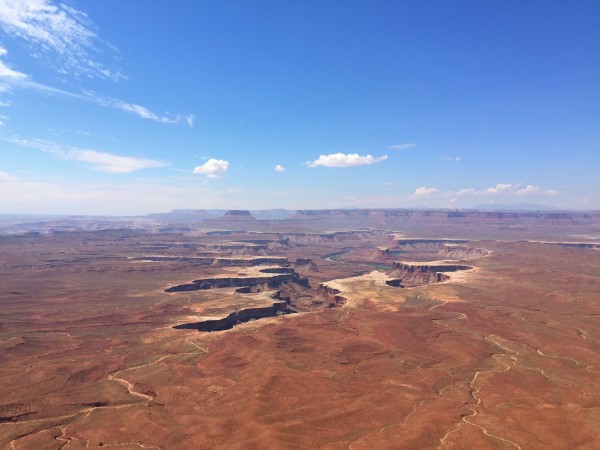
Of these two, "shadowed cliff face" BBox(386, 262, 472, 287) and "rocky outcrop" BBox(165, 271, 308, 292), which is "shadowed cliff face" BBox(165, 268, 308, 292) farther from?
"shadowed cliff face" BBox(386, 262, 472, 287)

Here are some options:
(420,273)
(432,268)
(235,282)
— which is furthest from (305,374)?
(432,268)

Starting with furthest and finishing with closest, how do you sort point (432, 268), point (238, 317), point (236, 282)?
point (432, 268), point (236, 282), point (238, 317)

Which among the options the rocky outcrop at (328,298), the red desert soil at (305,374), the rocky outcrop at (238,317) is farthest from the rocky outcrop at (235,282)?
the rocky outcrop at (238,317)

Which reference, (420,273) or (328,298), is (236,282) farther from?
(420,273)

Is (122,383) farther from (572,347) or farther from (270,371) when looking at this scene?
(572,347)

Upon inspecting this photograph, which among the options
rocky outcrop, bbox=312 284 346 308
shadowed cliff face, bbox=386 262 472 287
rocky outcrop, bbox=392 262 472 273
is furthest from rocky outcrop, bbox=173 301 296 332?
rocky outcrop, bbox=392 262 472 273

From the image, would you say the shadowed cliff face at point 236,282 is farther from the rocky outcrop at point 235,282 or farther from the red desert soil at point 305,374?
the red desert soil at point 305,374

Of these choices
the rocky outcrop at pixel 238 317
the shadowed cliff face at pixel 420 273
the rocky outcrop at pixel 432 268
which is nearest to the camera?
the rocky outcrop at pixel 238 317

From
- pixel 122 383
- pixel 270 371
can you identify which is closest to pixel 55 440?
pixel 122 383
